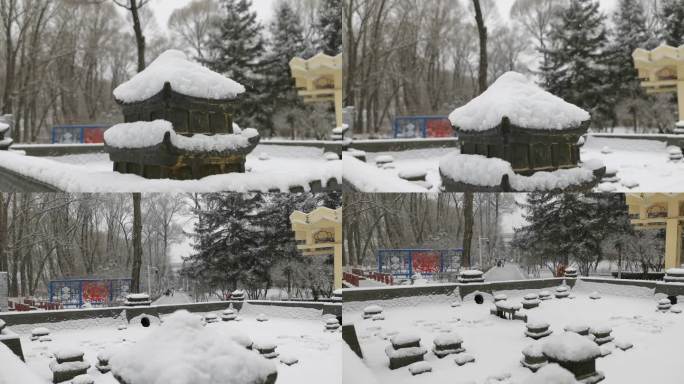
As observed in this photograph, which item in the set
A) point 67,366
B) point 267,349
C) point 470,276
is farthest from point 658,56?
point 67,366

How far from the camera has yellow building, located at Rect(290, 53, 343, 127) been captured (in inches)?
121

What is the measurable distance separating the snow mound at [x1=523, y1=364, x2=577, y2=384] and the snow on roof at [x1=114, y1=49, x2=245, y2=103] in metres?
1.92

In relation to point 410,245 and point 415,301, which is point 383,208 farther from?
point 415,301

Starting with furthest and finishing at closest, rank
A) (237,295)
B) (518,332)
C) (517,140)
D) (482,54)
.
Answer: (237,295), (518,332), (482,54), (517,140)

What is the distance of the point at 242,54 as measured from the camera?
3.15m

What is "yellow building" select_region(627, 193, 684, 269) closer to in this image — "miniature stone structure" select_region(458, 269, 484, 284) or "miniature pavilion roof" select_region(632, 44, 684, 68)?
"miniature pavilion roof" select_region(632, 44, 684, 68)

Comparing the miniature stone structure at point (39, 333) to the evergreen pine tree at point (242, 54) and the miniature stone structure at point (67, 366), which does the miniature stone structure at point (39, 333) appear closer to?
the miniature stone structure at point (67, 366)

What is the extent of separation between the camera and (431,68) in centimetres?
294

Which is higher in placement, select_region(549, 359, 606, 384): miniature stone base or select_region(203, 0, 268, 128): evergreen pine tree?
select_region(203, 0, 268, 128): evergreen pine tree

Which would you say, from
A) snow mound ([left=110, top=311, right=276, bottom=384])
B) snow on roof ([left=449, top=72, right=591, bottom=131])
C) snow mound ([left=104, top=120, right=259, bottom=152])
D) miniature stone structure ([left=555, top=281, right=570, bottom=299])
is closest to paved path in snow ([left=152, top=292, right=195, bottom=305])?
snow mound ([left=110, top=311, right=276, bottom=384])

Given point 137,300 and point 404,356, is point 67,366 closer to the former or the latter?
point 137,300

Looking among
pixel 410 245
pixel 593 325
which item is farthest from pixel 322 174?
pixel 593 325

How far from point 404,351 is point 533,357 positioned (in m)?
0.62

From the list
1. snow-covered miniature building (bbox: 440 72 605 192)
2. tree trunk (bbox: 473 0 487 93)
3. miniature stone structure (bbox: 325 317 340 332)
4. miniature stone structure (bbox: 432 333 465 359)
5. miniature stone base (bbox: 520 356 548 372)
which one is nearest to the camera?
snow-covered miniature building (bbox: 440 72 605 192)
